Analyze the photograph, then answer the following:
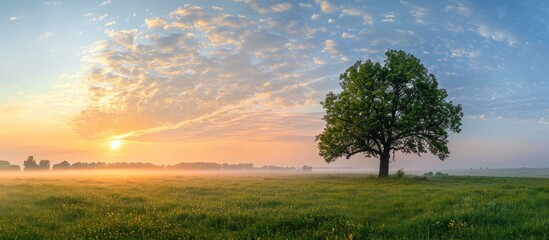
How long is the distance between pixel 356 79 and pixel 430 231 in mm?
33193

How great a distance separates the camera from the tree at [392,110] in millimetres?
42500

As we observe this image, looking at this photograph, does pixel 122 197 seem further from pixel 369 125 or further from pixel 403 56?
pixel 403 56

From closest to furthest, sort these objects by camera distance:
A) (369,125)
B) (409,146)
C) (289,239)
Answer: (289,239), (369,125), (409,146)

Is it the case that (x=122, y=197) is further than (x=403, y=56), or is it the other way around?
(x=403, y=56)

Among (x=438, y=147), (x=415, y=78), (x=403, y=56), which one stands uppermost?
(x=403, y=56)

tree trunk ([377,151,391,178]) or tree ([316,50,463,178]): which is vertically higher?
tree ([316,50,463,178])

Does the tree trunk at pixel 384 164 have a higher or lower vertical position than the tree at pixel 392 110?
lower

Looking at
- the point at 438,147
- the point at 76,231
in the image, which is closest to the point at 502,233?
the point at 76,231

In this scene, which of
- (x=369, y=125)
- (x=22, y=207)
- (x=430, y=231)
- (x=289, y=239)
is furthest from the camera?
(x=369, y=125)

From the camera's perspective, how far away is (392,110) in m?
43.6

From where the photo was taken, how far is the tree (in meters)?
42.5

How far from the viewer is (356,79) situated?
4425cm

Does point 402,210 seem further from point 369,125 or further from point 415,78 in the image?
point 415,78

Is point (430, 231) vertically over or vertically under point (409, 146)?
under
